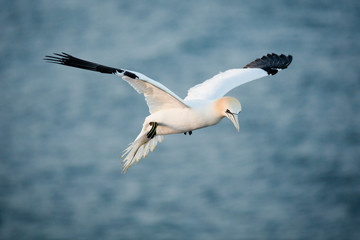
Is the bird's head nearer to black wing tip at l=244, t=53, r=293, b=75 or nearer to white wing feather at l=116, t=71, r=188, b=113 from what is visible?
white wing feather at l=116, t=71, r=188, b=113

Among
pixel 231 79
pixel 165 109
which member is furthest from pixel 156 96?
pixel 231 79

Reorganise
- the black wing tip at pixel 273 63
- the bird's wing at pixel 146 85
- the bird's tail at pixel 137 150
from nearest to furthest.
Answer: the bird's wing at pixel 146 85 < the bird's tail at pixel 137 150 < the black wing tip at pixel 273 63

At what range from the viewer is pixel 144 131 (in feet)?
29.3

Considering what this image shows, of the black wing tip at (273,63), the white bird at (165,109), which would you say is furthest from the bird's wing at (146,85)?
the black wing tip at (273,63)

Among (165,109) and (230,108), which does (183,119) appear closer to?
(165,109)

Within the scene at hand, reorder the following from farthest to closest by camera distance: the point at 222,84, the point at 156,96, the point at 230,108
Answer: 1. the point at 222,84
2. the point at 156,96
3. the point at 230,108

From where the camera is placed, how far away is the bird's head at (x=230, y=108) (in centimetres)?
819

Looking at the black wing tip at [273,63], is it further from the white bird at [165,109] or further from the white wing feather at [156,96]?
the white wing feather at [156,96]

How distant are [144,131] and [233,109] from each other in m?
1.57

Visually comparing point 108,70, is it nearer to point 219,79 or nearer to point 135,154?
point 135,154

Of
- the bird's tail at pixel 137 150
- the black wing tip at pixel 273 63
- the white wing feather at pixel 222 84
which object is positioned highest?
the black wing tip at pixel 273 63

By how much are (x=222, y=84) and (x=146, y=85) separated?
204 centimetres

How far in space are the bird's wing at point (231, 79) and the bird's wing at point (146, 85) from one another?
0.99m

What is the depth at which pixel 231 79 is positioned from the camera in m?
10.1
